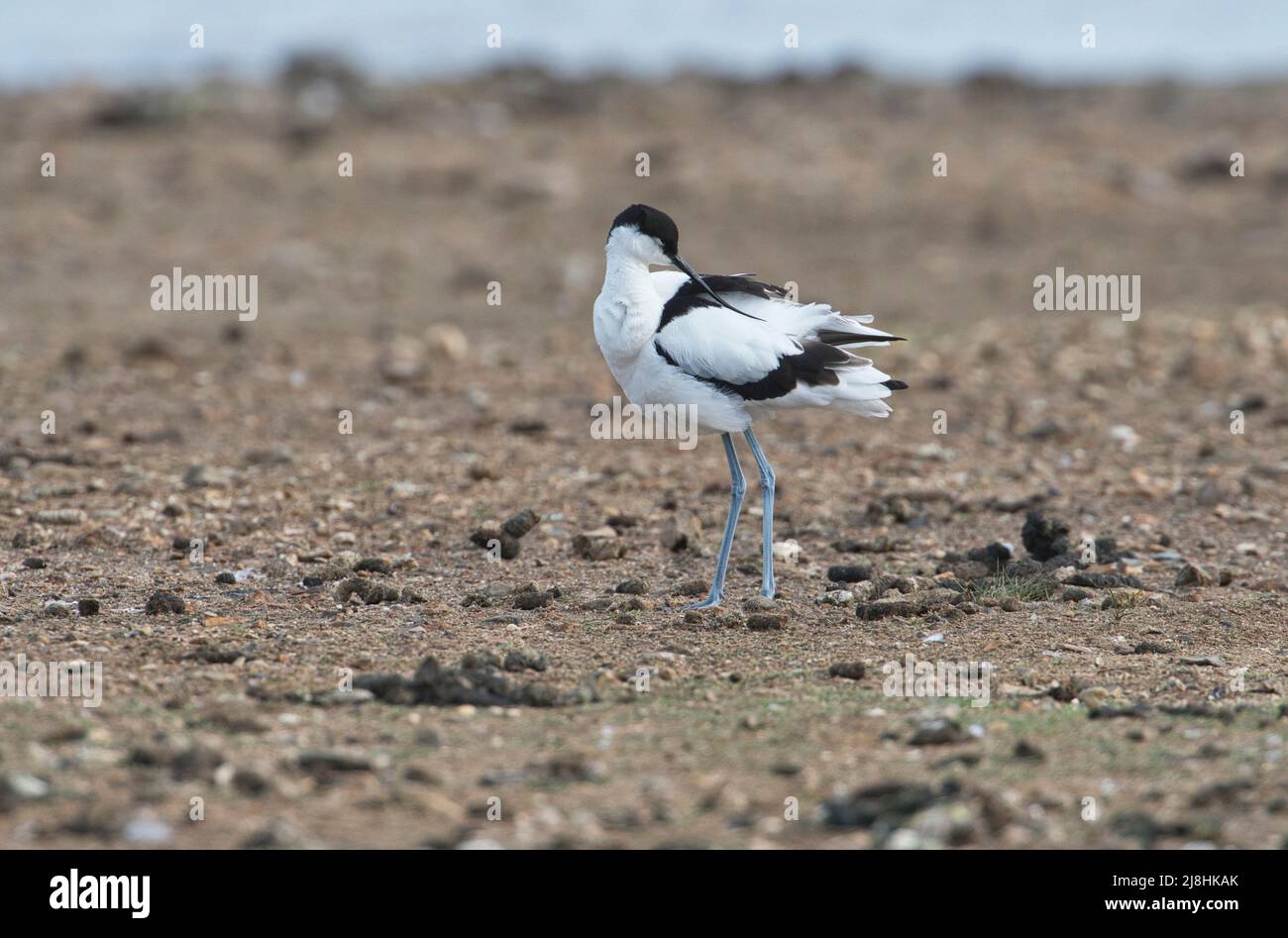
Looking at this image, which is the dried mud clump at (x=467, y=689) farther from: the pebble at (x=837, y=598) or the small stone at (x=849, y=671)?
the pebble at (x=837, y=598)

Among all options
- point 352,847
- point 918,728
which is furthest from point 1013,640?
point 352,847

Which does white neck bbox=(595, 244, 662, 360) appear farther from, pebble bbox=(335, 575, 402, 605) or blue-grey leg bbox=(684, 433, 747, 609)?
pebble bbox=(335, 575, 402, 605)

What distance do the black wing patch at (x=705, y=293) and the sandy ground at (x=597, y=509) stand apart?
1.26 m

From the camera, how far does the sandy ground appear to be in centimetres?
475

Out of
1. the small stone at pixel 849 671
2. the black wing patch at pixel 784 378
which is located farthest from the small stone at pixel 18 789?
the black wing patch at pixel 784 378

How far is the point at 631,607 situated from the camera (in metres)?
6.98

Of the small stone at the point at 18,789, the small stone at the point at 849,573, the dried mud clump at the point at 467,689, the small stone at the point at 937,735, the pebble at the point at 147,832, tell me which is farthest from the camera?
the small stone at the point at 849,573

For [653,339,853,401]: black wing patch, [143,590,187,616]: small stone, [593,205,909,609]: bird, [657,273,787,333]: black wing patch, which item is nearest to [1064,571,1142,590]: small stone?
[593,205,909,609]: bird

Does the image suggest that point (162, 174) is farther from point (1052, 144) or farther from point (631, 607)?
point (631, 607)

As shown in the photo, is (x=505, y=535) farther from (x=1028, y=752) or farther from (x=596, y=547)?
(x=1028, y=752)

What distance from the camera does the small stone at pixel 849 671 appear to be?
235 inches

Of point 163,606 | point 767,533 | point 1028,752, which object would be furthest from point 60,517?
point 1028,752

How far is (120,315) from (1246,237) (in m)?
11.7

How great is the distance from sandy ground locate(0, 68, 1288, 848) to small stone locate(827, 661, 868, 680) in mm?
37
